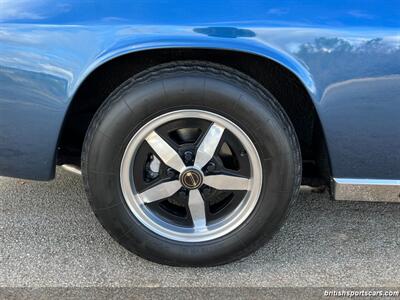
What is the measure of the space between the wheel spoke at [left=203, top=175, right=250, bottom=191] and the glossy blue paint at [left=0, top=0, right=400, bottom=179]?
484mm

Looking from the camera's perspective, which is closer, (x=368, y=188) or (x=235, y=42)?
(x=235, y=42)

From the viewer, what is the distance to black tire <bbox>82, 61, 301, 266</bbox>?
2.21m

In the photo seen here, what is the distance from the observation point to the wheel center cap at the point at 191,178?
237 cm

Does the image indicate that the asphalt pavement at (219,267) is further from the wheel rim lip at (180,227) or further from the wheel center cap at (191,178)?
the wheel center cap at (191,178)

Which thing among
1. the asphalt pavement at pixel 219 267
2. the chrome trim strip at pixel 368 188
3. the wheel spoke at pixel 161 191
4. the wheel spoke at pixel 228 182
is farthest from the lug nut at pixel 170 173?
the chrome trim strip at pixel 368 188

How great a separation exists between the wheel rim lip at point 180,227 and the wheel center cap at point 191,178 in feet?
0.78

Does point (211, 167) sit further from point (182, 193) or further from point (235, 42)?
point (235, 42)

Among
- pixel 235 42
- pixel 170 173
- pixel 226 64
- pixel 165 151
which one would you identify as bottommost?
pixel 170 173

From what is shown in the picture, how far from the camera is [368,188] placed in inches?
91.9

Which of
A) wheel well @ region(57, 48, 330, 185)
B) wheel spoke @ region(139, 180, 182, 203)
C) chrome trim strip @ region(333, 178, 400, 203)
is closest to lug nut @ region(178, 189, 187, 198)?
wheel spoke @ region(139, 180, 182, 203)

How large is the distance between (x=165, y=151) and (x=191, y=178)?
0.19 meters

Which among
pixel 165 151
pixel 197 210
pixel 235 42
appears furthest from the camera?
pixel 197 210

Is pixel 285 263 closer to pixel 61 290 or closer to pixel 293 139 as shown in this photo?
pixel 293 139

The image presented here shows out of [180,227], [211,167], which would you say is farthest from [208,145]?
[180,227]
